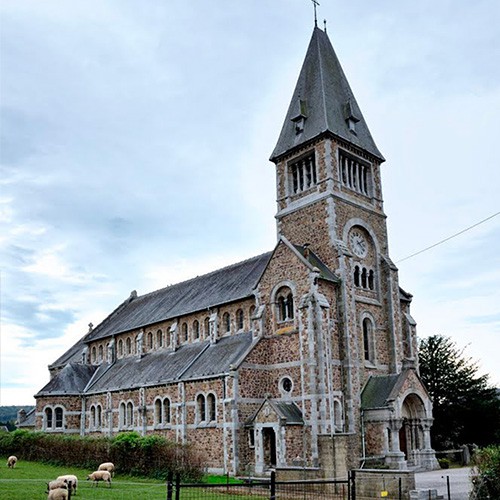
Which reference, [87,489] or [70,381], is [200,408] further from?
[70,381]

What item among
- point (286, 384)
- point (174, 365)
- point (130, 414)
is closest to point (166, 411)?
point (174, 365)

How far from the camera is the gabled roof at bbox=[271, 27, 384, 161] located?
127 feet

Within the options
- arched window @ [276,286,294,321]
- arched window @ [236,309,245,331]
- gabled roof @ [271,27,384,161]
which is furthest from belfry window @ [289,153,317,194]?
arched window @ [236,309,245,331]

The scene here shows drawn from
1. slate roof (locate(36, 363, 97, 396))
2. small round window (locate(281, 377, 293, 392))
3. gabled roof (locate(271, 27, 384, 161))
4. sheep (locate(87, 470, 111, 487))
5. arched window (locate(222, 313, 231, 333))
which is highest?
gabled roof (locate(271, 27, 384, 161))

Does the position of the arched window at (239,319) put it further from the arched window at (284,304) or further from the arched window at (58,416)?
the arched window at (58,416)

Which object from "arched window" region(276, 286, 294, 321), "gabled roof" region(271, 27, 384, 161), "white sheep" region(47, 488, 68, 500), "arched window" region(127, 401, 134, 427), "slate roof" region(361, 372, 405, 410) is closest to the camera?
"white sheep" region(47, 488, 68, 500)

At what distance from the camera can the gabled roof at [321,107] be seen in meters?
38.8

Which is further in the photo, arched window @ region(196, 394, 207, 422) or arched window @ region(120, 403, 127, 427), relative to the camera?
arched window @ region(120, 403, 127, 427)

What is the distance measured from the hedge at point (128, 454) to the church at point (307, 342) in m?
4.83

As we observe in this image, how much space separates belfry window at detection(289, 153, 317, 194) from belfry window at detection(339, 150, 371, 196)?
1.81 m

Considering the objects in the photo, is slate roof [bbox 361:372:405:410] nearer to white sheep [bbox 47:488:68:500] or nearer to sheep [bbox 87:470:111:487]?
sheep [bbox 87:470:111:487]

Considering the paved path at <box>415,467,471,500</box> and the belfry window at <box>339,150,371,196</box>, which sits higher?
the belfry window at <box>339,150,371,196</box>

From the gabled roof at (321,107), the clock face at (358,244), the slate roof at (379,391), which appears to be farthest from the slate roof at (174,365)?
the gabled roof at (321,107)

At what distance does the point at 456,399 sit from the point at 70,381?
101 feet
